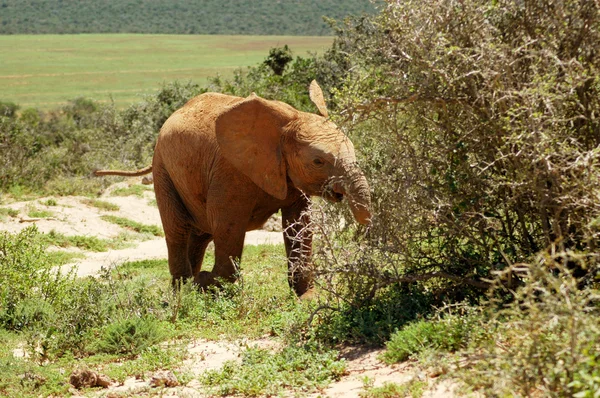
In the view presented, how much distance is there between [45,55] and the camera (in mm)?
97688

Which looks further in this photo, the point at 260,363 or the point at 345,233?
the point at 345,233

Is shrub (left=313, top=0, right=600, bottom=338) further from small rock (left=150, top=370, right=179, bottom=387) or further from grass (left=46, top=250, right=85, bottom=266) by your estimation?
grass (left=46, top=250, right=85, bottom=266)

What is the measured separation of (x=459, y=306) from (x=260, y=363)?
56.1 inches

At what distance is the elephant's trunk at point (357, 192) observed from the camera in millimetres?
7191

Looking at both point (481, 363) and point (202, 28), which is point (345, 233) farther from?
point (202, 28)

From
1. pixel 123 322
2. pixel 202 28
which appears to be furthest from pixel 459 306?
pixel 202 28

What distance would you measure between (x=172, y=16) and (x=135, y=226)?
425 ft

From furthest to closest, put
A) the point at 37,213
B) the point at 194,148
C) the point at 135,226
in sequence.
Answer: the point at 135,226
the point at 37,213
the point at 194,148

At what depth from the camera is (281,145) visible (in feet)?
28.0

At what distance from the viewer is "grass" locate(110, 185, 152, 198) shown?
17281 mm

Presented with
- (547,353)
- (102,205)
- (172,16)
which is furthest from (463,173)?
(172,16)

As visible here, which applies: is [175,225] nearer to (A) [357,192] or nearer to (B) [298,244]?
(B) [298,244]

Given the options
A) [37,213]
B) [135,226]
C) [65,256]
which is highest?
[37,213]

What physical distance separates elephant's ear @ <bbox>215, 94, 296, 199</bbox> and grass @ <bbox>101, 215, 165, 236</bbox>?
704 centimetres
